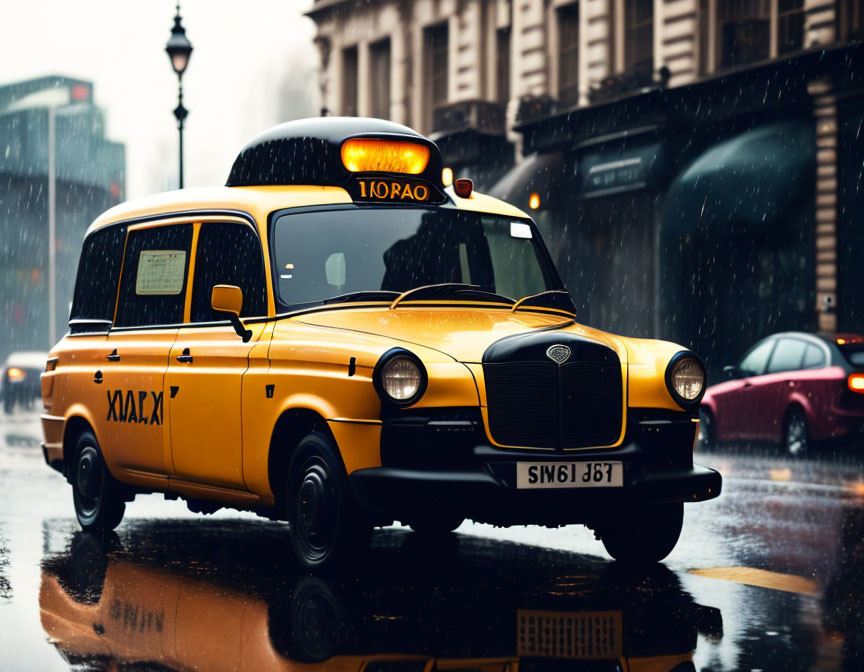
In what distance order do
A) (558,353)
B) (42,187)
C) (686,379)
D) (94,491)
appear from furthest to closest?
1. (42,187)
2. (94,491)
3. (686,379)
4. (558,353)

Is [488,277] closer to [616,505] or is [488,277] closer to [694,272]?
[616,505]

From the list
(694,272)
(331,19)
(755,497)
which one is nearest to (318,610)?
(755,497)

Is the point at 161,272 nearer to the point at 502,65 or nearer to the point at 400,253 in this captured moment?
the point at 400,253

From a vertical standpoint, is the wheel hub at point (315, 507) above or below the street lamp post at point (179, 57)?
below

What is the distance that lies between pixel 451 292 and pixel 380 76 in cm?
2885

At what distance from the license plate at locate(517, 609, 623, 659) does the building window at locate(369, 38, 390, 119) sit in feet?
99.5

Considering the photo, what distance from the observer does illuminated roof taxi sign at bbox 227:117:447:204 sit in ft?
29.2

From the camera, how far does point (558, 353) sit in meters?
7.45

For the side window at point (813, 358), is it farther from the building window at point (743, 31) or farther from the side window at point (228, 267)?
the side window at point (228, 267)

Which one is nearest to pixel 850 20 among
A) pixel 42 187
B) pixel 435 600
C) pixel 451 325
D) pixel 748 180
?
pixel 748 180

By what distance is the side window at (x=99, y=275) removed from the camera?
10.2 metres

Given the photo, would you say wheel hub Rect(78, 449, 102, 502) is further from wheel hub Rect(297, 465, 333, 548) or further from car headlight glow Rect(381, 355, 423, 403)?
car headlight glow Rect(381, 355, 423, 403)

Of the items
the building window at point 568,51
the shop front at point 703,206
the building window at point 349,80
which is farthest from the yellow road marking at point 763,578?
the building window at point 349,80

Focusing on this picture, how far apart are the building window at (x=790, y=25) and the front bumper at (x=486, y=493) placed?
726 inches
